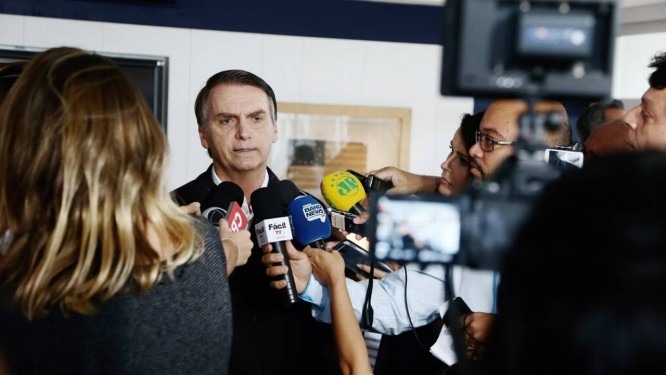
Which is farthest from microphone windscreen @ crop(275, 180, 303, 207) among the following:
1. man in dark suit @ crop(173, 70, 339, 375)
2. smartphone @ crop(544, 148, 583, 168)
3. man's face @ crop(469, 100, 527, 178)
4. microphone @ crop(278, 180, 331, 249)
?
smartphone @ crop(544, 148, 583, 168)

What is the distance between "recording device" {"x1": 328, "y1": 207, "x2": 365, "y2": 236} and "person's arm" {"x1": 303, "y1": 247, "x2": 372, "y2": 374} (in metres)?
0.20

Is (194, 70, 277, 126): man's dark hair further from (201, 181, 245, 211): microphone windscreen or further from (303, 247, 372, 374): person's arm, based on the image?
(303, 247, 372, 374): person's arm

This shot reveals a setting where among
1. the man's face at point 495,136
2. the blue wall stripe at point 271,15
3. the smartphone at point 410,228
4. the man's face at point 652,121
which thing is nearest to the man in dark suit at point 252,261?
the man's face at point 495,136

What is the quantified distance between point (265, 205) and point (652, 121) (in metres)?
0.88

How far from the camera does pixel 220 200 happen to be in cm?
195

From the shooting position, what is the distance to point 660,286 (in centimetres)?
49

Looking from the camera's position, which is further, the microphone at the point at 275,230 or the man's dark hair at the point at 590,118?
the man's dark hair at the point at 590,118

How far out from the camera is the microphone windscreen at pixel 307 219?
191 centimetres

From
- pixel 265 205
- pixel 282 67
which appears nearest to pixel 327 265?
pixel 265 205

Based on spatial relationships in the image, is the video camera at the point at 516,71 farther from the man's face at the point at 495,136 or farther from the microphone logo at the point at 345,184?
the microphone logo at the point at 345,184

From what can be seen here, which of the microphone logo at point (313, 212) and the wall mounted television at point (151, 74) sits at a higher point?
the wall mounted television at point (151, 74)

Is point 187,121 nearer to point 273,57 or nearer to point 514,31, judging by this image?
point 273,57

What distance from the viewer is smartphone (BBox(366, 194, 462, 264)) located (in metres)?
0.83

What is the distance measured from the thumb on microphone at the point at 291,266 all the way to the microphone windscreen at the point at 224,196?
0.18 m
